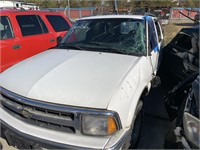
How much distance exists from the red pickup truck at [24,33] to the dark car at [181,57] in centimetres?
241

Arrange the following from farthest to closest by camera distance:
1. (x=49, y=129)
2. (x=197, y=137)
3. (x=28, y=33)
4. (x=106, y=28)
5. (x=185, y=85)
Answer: (x=28, y=33) → (x=106, y=28) → (x=185, y=85) → (x=49, y=129) → (x=197, y=137)

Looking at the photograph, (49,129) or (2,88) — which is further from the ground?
(2,88)

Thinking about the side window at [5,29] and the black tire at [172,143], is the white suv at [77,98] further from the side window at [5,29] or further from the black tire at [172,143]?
the side window at [5,29]

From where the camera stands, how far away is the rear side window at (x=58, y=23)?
6516 millimetres

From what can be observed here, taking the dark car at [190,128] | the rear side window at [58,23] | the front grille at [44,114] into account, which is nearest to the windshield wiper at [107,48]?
the dark car at [190,128]

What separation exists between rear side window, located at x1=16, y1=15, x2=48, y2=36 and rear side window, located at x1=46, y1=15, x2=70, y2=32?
1.13 feet

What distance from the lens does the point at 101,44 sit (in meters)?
3.60

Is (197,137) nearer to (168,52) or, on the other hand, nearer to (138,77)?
(138,77)

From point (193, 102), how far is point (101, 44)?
173cm

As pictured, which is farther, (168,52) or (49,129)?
(168,52)

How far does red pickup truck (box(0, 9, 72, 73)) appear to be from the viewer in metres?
5.32

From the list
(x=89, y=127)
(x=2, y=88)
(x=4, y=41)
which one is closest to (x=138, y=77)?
(x=89, y=127)

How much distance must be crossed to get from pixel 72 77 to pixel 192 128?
1.35 meters

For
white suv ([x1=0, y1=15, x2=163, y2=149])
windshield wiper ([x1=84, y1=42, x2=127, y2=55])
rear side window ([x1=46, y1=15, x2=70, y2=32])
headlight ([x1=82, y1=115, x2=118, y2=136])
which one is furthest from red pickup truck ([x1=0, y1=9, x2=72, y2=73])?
headlight ([x1=82, y1=115, x2=118, y2=136])
